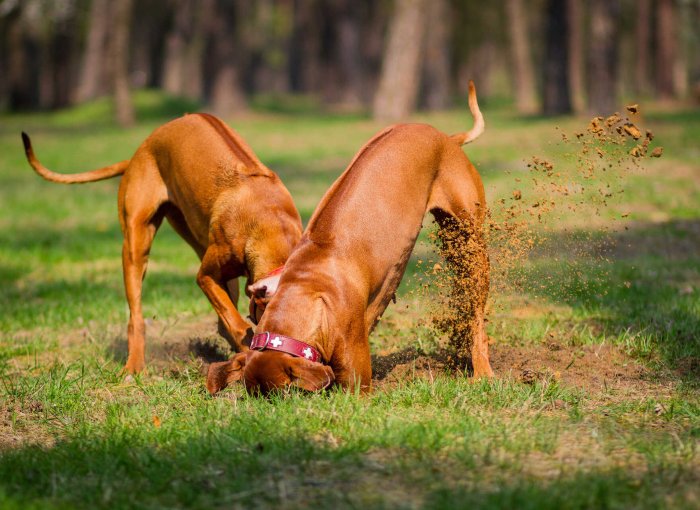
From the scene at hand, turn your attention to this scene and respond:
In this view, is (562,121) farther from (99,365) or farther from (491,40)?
(491,40)

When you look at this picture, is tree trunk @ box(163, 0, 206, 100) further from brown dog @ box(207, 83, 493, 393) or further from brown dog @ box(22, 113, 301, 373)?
brown dog @ box(207, 83, 493, 393)

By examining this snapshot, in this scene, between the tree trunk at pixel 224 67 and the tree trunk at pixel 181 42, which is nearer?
the tree trunk at pixel 224 67

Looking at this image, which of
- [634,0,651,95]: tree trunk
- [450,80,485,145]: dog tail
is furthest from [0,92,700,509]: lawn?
[634,0,651,95]: tree trunk

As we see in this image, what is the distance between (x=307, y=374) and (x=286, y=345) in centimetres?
16

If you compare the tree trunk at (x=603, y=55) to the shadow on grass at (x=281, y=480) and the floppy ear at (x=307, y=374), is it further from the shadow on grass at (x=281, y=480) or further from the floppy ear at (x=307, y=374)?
the shadow on grass at (x=281, y=480)

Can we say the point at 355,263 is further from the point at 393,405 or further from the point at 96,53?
Result: the point at 96,53

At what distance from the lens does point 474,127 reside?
5.54 metres

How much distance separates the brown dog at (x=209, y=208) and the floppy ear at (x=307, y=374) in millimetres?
865

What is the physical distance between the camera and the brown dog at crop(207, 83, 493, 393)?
427cm

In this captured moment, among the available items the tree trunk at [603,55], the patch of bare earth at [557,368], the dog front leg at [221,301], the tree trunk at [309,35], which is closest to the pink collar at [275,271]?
the dog front leg at [221,301]

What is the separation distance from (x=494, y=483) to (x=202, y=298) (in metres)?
4.47

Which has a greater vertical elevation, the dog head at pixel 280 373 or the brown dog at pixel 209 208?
the brown dog at pixel 209 208

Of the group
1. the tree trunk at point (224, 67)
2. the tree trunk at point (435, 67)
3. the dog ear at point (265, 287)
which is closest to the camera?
the dog ear at point (265, 287)

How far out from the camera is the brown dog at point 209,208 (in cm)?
507
